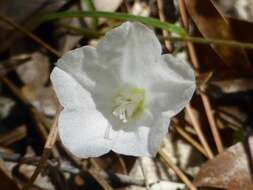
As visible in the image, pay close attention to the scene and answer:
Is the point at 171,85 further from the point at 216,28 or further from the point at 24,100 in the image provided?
the point at 24,100

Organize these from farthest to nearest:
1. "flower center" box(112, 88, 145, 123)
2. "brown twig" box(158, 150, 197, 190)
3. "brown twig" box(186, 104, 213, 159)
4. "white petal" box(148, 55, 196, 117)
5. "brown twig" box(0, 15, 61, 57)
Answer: "brown twig" box(0, 15, 61, 57) < "brown twig" box(186, 104, 213, 159) < "brown twig" box(158, 150, 197, 190) < "flower center" box(112, 88, 145, 123) < "white petal" box(148, 55, 196, 117)

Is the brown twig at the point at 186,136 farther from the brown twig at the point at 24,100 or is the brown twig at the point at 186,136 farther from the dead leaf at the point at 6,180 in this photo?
the dead leaf at the point at 6,180

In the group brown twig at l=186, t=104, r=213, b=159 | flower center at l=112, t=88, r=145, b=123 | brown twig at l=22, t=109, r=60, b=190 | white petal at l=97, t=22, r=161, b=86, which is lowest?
brown twig at l=186, t=104, r=213, b=159

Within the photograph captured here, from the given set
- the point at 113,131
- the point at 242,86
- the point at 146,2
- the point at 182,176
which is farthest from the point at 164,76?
the point at 146,2

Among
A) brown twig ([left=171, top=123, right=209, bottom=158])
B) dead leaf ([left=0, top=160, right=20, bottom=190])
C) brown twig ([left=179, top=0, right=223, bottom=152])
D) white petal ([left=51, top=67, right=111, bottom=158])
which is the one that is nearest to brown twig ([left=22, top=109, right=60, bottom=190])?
dead leaf ([left=0, top=160, right=20, bottom=190])

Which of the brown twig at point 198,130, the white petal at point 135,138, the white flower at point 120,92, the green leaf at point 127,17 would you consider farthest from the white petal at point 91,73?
the brown twig at point 198,130

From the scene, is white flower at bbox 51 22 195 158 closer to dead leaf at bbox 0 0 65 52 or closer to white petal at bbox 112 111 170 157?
white petal at bbox 112 111 170 157

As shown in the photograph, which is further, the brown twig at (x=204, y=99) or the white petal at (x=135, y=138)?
the brown twig at (x=204, y=99)

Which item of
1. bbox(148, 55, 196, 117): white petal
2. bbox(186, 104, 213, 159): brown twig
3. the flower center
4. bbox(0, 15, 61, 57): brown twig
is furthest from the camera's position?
bbox(0, 15, 61, 57): brown twig
